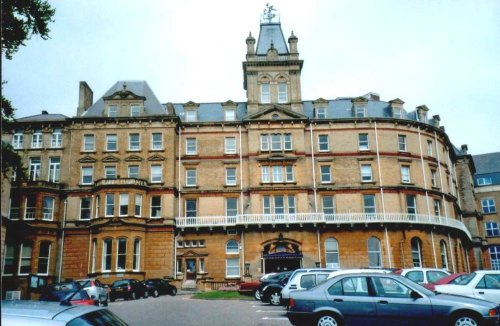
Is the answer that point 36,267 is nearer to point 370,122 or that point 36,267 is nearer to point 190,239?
point 190,239

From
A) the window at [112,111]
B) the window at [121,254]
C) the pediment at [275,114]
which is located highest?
the window at [112,111]

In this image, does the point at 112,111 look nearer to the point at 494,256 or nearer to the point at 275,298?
the point at 275,298

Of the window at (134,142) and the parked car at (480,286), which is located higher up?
the window at (134,142)

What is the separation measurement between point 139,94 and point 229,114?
9.30 metres

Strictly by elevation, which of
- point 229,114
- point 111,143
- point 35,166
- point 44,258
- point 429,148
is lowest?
point 44,258

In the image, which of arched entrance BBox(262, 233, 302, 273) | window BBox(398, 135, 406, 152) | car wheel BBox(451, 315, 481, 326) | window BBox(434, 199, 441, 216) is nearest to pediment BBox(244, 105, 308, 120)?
window BBox(398, 135, 406, 152)

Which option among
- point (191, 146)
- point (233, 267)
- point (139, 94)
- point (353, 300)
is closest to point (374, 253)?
point (233, 267)

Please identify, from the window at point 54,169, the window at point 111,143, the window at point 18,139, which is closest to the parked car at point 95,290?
the window at point 111,143

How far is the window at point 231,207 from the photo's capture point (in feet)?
137

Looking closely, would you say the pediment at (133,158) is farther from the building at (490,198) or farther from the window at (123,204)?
the building at (490,198)

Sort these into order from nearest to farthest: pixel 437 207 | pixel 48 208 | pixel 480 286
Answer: pixel 480 286, pixel 48 208, pixel 437 207

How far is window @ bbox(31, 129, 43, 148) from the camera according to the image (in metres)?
43.3

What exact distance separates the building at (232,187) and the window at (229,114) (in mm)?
132

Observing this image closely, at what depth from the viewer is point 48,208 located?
4059 centimetres
